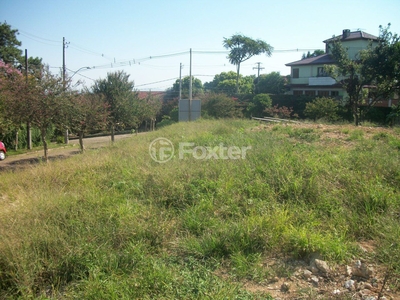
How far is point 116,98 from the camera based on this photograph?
20.4m

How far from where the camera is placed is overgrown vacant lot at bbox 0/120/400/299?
3.25 meters

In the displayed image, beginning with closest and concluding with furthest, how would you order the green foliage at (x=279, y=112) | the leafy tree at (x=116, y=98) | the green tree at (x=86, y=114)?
the green tree at (x=86, y=114), the leafy tree at (x=116, y=98), the green foliage at (x=279, y=112)

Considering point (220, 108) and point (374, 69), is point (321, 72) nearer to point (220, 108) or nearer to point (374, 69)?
point (220, 108)

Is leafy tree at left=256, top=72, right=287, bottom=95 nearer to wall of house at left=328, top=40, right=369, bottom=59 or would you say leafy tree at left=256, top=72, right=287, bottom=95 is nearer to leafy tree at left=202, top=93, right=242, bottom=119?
wall of house at left=328, top=40, right=369, bottom=59

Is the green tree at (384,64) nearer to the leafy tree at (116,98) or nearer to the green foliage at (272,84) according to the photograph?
the leafy tree at (116,98)

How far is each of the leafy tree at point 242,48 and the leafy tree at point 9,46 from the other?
1083 inches

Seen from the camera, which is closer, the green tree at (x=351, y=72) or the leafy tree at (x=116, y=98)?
the green tree at (x=351, y=72)

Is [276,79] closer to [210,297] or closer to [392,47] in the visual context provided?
[392,47]

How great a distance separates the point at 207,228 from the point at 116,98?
1760 cm

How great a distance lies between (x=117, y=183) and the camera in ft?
19.4

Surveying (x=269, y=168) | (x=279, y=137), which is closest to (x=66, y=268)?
(x=269, y=168)

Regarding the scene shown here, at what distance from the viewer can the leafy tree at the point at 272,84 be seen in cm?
3980

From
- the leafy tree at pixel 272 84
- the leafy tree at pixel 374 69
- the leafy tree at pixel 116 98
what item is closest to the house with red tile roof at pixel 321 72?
the leafy tree at pixel 272 84

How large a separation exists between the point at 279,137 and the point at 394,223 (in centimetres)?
502
